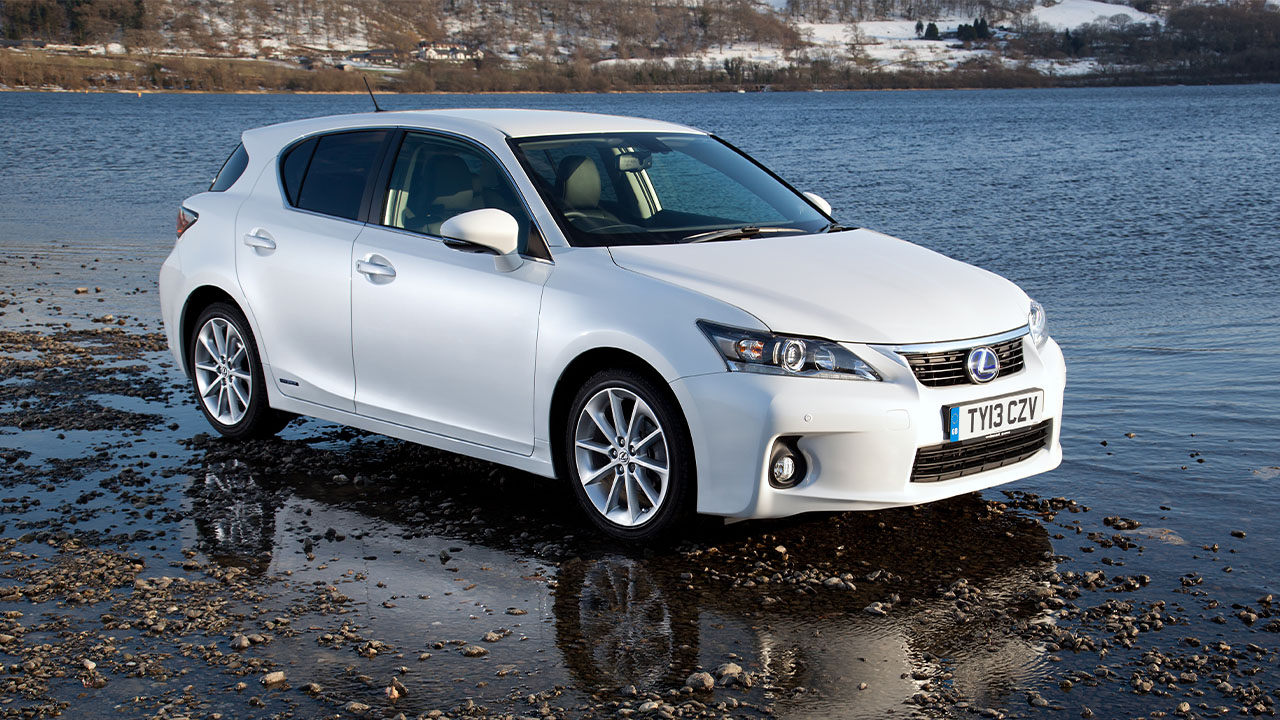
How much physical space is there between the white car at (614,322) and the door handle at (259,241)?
0.01 metres

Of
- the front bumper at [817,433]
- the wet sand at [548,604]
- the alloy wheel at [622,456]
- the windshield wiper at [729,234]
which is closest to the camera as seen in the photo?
the wet sand at [548,604]

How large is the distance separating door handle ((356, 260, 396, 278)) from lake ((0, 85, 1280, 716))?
43.7 inches

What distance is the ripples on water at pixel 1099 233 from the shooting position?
270 inches

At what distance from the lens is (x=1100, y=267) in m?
17.3

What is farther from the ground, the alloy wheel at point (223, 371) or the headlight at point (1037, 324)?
the headlight at point (1037, 324)

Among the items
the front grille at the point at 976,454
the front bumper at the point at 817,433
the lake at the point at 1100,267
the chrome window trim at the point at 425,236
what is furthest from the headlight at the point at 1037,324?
the chrome window trim at the point at 425,236

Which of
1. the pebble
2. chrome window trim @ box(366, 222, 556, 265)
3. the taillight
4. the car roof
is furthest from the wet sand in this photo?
the car roof

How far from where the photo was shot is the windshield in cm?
570

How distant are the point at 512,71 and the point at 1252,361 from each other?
176 meters

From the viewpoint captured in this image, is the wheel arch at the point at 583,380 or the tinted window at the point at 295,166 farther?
the tinted window at the point at 295,166

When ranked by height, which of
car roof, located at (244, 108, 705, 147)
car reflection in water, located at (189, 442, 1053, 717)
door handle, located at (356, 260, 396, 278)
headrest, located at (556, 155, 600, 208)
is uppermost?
car roof, located at (244, 108, 705, 147)

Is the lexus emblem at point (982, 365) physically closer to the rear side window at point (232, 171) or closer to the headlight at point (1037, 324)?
the headlight at point (1037, 324)

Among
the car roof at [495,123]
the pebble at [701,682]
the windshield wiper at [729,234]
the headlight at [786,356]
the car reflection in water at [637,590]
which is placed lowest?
the car reflection in water at [637,590]

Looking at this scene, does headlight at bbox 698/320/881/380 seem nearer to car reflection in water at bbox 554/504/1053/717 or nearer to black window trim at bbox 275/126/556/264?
car reflection in water at bbox 554/504/1053/717
